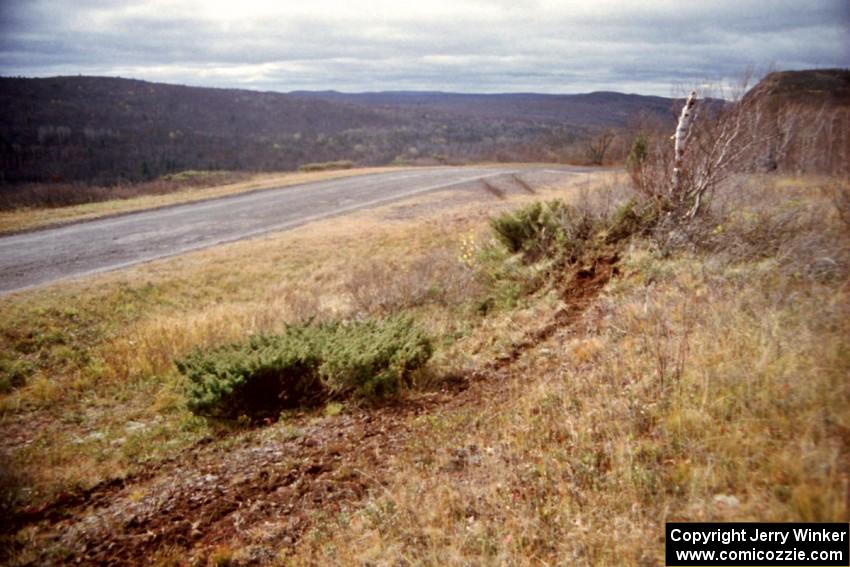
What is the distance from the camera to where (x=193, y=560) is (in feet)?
11.1

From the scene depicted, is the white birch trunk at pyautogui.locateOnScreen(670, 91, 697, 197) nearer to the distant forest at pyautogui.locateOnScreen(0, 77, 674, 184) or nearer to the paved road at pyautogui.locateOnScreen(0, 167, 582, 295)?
the paved road at pyautogui.locateOnScreen(0, 167, 582, 295)

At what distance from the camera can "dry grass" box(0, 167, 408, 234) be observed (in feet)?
54.2

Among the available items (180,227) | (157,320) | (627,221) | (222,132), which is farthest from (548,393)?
(222,132)

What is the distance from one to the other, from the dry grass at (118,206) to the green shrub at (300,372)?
13.8 m

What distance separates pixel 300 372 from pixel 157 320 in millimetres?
4843

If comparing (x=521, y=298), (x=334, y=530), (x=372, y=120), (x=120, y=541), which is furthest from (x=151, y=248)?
(x=372, y=120)

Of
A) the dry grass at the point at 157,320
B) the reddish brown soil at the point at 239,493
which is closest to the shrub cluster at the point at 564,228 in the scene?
the dry grass at the point at 157,320

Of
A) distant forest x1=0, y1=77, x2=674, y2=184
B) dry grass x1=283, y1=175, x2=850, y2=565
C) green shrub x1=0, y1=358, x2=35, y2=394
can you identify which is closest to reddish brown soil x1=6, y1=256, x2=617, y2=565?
dry grass x1=283, y1=175, x2=850, y2=565

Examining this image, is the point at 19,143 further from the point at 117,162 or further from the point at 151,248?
the point at 151,248

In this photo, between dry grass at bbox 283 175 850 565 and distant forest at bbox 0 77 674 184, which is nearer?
dry grass at bbox 283 175 850 565

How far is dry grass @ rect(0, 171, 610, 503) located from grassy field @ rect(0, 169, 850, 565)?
0.14 ft

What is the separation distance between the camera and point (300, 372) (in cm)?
629

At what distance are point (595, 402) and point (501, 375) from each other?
5.78 feet

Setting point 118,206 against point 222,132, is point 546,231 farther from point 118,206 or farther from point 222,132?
point 222,132
